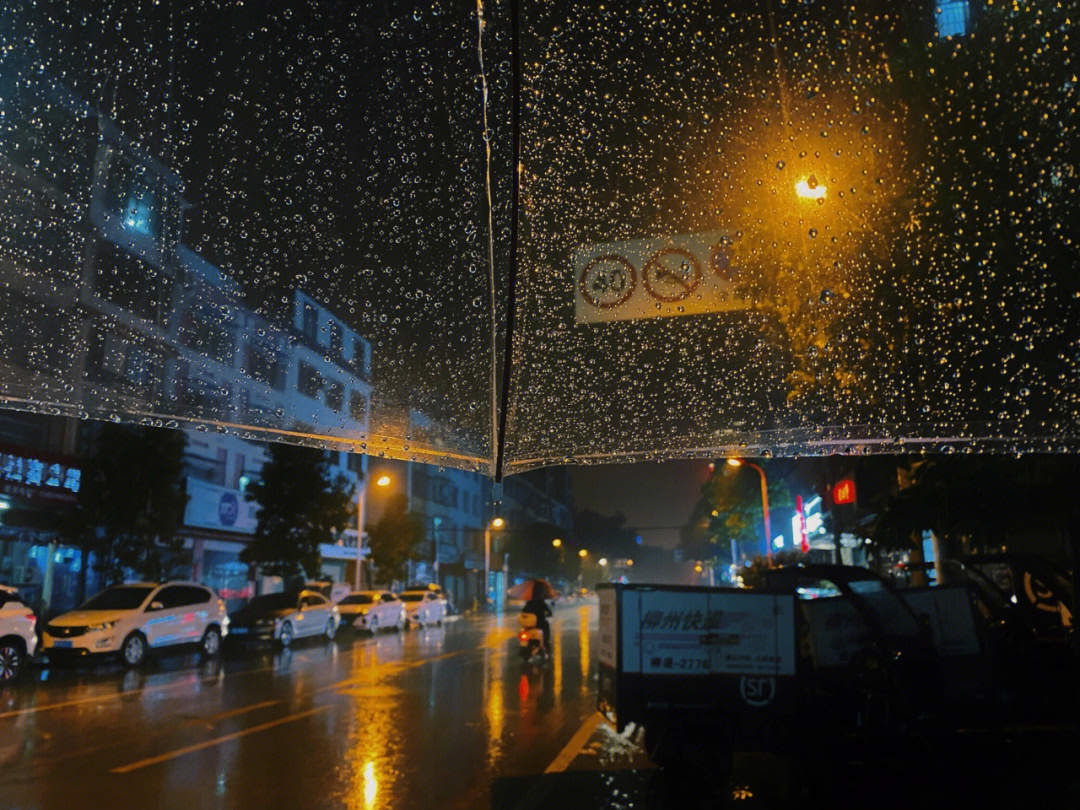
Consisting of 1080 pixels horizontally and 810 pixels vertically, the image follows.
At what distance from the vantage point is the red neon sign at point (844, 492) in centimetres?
2500

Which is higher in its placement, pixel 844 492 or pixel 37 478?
pixel 844 492

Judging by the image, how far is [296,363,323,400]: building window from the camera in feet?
6.16

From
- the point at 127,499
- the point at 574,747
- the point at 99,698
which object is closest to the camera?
the point at 574,747

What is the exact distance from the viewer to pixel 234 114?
1.48 meters

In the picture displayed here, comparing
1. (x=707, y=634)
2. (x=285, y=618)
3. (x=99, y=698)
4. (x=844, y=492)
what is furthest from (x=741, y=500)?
(x=707, y=634)

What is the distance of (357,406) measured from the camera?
6.35 feet

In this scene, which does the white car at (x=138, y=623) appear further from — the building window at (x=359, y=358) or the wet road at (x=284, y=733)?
the building window at (x=359, y=358)

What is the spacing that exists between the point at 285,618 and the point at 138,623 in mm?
5303

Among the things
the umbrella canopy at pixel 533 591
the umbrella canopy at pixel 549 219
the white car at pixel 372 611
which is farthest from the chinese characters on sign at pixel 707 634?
the white car at pixel 372 611

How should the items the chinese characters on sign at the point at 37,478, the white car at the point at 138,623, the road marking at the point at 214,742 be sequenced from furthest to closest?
the chinese characters on sign at the point at 37,478 → the white car at the point at 138,623 → the road marking at the point at 214,742

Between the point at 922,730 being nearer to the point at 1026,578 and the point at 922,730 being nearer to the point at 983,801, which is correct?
the point at 983,801

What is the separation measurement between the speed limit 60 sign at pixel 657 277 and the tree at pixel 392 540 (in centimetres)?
3553

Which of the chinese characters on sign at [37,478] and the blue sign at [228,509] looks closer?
the chinese characters on sign at [37,478]

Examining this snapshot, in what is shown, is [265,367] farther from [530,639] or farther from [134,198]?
[530,639]
